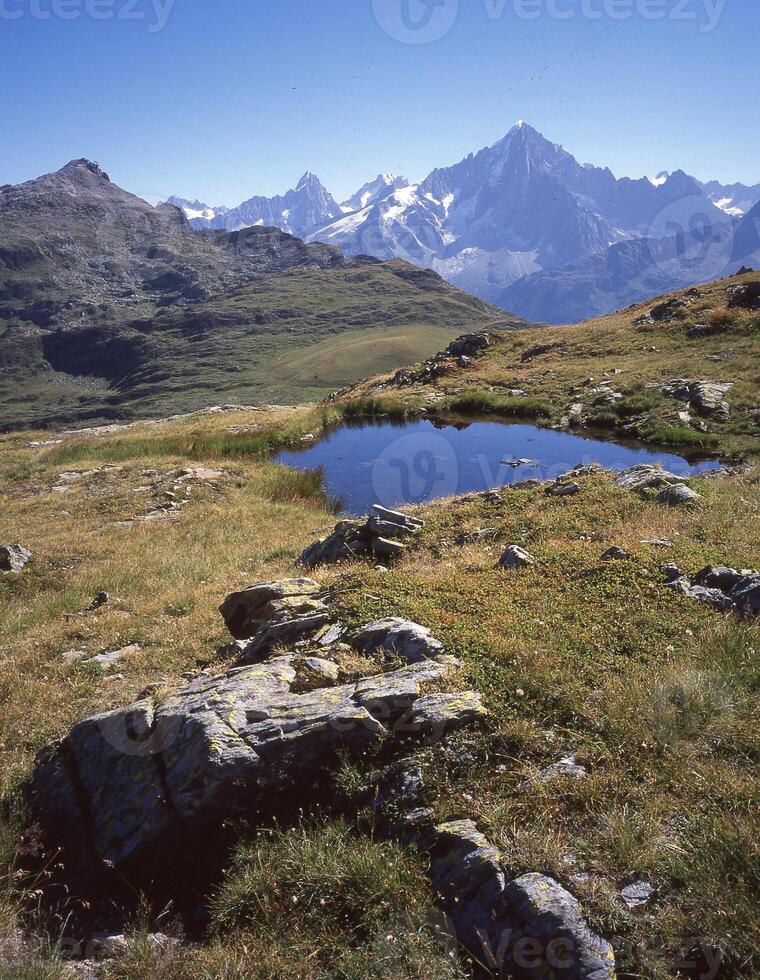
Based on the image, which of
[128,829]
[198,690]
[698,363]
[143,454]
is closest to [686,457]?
[698,363]

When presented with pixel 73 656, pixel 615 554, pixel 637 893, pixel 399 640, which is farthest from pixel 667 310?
pixel 637 893

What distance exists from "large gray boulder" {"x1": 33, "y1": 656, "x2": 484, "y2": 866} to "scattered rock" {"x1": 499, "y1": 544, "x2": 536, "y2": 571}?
429 cm

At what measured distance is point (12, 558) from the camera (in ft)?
58.0

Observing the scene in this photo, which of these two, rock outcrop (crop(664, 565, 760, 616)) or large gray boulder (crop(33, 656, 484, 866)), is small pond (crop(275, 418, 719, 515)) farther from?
large gray boulder (crop(33, 656, 484, 866))

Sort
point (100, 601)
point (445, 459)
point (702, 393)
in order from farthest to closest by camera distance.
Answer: point (445, 459) < point (702, 393) < point (100, 601)

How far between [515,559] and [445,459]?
848 inches

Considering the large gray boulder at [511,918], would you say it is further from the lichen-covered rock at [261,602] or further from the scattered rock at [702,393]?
the scattered rock at [702,393]

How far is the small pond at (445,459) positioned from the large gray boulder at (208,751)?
18717 mm

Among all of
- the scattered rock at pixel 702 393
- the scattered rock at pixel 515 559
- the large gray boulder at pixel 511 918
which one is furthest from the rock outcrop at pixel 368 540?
the scattered rock at pixel 702 393

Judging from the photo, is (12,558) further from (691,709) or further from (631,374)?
(631,374)

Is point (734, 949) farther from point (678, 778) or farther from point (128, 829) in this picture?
point (128, 829)

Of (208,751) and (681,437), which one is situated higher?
(681,437)

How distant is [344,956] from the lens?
5.00 metres

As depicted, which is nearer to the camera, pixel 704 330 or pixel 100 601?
pixel 100 601
